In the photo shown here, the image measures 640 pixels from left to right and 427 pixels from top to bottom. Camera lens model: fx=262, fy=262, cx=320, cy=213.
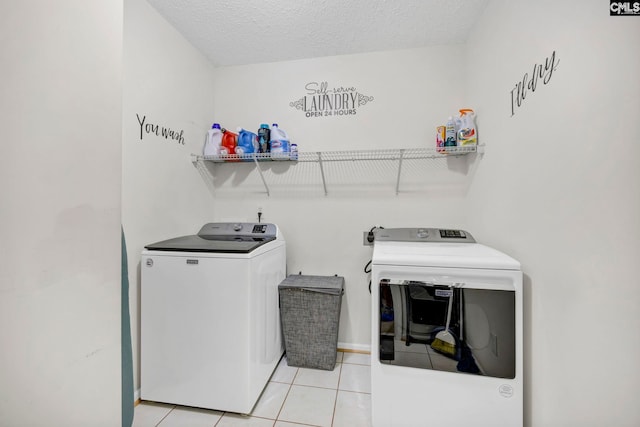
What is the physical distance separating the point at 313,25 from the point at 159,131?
136cm

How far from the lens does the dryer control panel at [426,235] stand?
189 cm

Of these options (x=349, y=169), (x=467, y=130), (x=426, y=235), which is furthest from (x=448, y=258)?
(x=349, y=169)

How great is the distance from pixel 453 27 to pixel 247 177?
2.05m

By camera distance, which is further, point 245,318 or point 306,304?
point 306,304

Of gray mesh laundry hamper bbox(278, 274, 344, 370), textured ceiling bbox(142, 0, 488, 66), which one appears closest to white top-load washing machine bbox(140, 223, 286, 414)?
gray mesh laundry hamper bbox(278, 274, 344, 370)

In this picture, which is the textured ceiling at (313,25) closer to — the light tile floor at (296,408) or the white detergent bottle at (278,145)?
the white detergent bottle at (278,145)

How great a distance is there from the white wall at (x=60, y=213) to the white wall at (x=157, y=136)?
3.57 ft

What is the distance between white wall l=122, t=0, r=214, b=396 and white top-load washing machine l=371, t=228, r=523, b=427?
1481 millimetres

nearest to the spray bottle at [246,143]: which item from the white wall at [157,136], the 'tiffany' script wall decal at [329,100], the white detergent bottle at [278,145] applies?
the white detergent bottle at [278,145]

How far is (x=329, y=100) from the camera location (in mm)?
2344

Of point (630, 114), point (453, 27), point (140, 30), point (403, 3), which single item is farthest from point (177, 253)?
point (453, 27)

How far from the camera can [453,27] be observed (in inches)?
77.7

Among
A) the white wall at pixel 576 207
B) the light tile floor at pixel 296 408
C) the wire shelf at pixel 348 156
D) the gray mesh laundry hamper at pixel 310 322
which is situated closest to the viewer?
the white wall at pixel 576 207

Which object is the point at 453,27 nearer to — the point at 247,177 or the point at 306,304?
the point at 247,177
